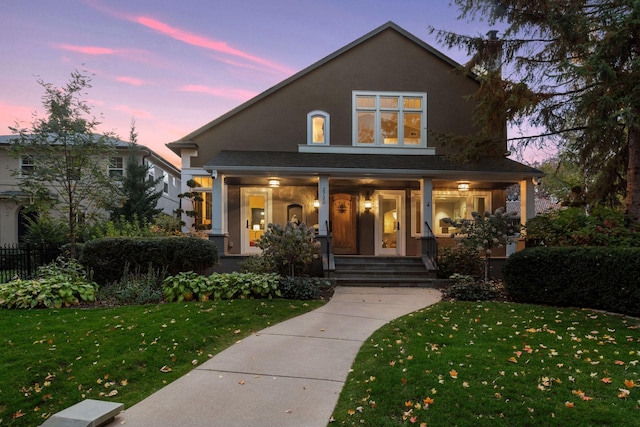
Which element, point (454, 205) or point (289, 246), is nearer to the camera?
point (289, 246)

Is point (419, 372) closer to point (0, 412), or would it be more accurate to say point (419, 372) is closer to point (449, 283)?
point (0, 412)

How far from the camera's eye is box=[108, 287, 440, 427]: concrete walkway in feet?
10.2

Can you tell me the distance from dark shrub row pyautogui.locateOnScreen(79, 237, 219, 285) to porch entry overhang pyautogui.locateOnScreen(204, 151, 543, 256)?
2804 mm

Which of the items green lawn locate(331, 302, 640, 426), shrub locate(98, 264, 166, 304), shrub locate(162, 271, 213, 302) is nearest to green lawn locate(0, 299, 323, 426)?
shrub locate(162, 271, 213, 302)

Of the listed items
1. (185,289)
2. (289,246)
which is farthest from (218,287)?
(289,246)

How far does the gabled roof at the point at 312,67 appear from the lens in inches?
500

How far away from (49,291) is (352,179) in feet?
27.5

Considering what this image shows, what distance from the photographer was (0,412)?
3297 millimetres

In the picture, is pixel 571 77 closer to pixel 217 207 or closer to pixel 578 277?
pixel 578 277

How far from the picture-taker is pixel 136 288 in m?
7.44

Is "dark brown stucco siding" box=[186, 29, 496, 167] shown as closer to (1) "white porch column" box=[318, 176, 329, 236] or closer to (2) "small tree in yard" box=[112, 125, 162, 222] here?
(1) "white porch column" box=[318, 176, 329, 236]

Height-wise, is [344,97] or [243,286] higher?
[344,97]

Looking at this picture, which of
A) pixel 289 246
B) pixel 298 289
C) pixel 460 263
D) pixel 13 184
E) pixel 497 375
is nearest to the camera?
pixel 497 375

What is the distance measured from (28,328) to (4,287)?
2466 millimetres
